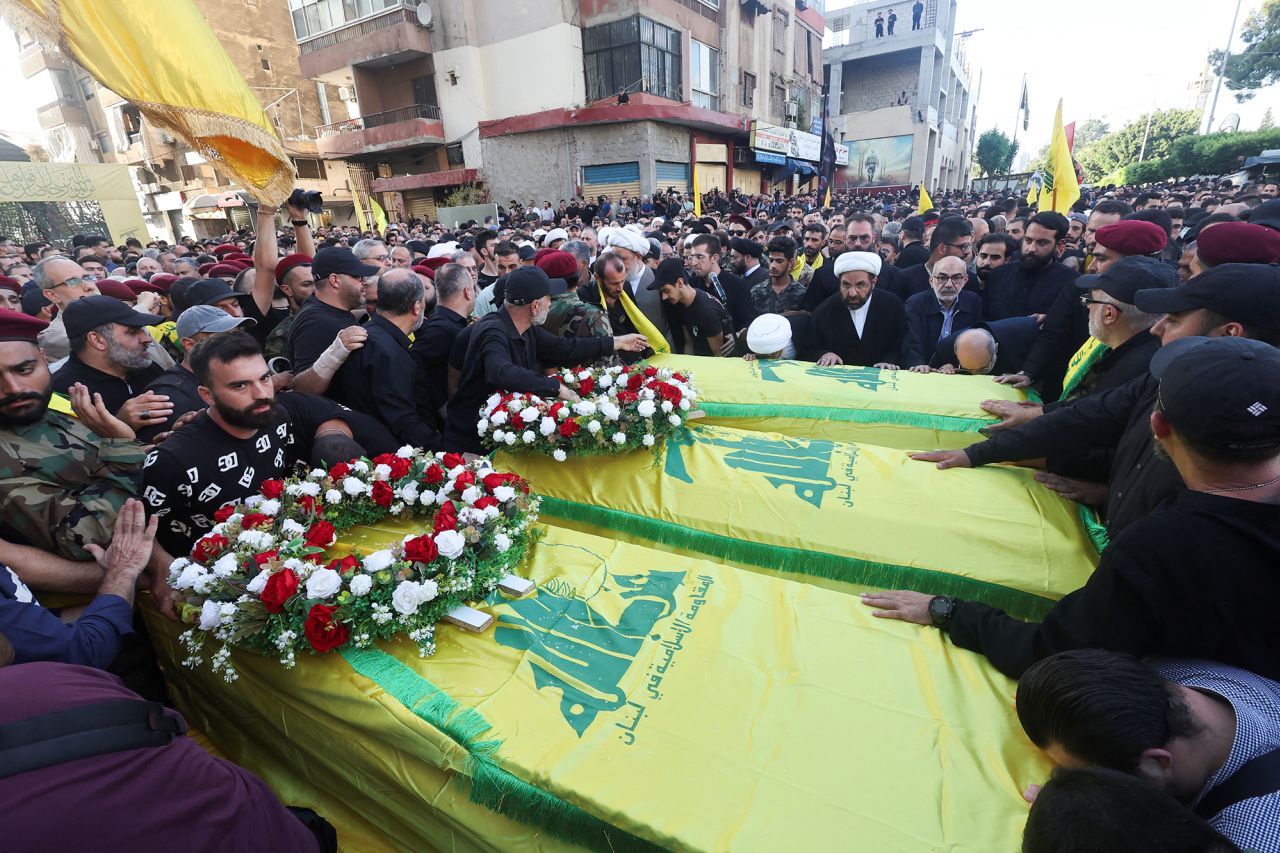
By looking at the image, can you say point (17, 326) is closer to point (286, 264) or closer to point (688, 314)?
point (286, 264)

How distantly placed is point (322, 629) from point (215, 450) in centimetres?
126

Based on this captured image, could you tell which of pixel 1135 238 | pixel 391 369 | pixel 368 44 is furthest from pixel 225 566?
pixel 368 44

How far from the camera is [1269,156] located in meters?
21.9

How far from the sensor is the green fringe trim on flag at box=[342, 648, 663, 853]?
1.58m

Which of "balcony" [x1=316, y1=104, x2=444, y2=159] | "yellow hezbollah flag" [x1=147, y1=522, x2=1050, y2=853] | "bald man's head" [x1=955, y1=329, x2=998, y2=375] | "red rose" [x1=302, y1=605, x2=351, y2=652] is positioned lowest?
"yellow hezbollah flag" [x1=147, y1=522, x2=1050, y2=853]

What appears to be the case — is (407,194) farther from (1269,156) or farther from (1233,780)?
(1269,156)

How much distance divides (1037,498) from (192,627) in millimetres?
3605

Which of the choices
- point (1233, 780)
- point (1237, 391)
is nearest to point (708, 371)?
point (1237, 391)

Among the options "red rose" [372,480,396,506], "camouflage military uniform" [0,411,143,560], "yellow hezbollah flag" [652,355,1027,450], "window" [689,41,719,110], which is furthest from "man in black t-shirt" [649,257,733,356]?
"window" [689,41,719,110]

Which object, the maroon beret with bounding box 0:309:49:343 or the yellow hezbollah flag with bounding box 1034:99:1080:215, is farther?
the yellow hezbollah flag with bounding box 1034:99:1080:215

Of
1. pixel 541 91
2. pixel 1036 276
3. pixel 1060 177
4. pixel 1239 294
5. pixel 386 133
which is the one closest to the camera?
pixel 1239 294

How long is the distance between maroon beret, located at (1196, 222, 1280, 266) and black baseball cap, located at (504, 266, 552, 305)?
3938mm

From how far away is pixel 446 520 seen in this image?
2400 millimetres

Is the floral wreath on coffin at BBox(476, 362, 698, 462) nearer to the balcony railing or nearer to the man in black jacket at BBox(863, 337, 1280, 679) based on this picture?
the man in black jacket at BBox(863, 337, 1280, 679)
